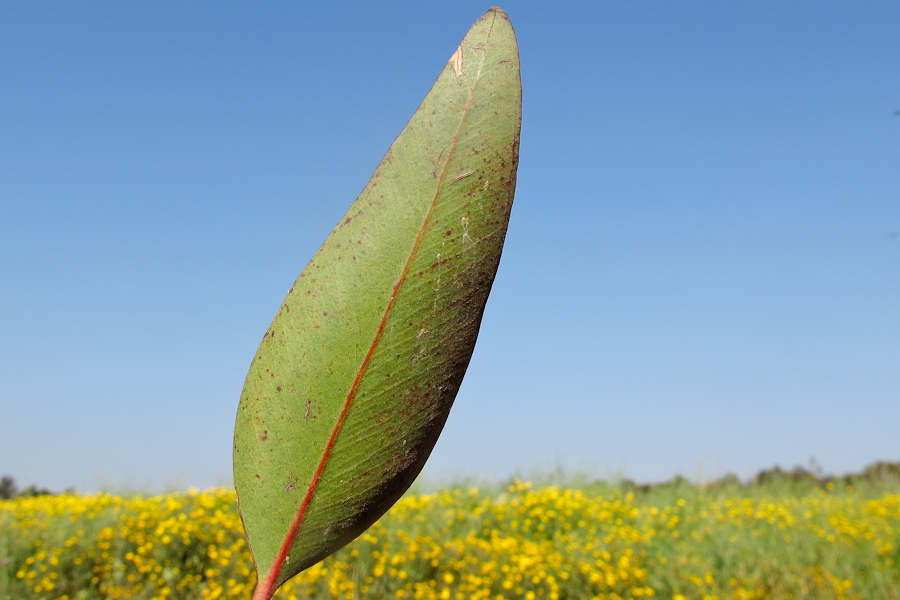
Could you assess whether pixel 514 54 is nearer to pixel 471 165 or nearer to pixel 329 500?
pixel 471 165

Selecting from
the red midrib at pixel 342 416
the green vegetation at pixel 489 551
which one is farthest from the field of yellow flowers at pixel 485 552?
the red midrib at pixel 342 416

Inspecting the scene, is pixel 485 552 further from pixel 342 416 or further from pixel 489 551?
pixel 342 416

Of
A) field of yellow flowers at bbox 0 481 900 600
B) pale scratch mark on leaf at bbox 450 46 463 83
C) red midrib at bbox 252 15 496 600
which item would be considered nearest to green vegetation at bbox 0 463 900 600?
field of yellow flowers at bbox 0 481 900 600

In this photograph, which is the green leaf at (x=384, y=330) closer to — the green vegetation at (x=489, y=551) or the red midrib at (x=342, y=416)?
the red midrib at (x=342, y=416)

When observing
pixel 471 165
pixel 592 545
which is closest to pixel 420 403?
pixel 471 165

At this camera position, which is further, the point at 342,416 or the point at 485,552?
the point at 485,552

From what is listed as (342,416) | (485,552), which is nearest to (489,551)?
(485,552)
